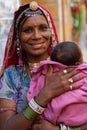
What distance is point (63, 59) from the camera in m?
2.65

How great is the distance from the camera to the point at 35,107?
2674 mm

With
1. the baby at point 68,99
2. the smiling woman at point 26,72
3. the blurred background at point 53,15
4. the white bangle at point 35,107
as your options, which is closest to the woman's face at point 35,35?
the smiling woman at point 26,72

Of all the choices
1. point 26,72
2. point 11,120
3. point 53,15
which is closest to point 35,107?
point 11,120

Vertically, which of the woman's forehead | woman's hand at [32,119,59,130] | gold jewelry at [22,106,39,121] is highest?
the woman's forehead

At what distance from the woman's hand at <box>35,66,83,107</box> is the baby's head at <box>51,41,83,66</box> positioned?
2.1 inches

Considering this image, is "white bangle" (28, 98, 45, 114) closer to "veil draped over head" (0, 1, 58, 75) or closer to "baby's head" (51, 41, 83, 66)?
"baby's head" (51, 41, 83, 66)

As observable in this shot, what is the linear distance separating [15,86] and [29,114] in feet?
1.04

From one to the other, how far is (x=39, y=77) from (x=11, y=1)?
1402 mm

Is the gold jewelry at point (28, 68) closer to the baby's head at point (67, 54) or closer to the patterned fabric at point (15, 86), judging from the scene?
the patterned fabric at point (15, 86)

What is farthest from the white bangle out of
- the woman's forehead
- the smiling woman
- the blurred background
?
the blurred background

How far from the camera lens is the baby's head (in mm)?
2641

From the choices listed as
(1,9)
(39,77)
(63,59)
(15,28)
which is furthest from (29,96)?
(1,9)

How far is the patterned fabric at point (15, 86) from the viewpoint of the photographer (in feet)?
9.54

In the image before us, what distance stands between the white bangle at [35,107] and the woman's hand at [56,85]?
2 cm
